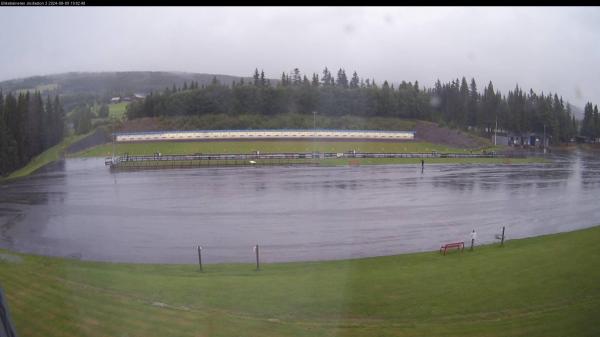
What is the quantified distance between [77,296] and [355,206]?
13.0 metres

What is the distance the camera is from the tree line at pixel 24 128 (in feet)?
Result: 123

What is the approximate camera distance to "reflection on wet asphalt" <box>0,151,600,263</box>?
13414mm

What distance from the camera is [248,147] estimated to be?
54906 millimetres

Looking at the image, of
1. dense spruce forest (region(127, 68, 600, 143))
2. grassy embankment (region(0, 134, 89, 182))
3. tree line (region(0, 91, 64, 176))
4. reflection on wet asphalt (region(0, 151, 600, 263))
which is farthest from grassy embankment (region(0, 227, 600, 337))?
dense spruce forest (region(127, 68, 600, 143))

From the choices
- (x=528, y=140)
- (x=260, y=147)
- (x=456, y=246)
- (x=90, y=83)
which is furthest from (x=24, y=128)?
(x=528, y=140)

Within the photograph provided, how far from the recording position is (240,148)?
2141 inches

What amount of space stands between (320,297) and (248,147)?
47.1 m

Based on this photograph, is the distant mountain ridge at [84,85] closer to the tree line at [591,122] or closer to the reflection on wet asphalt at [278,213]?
the tree line at [591,122]

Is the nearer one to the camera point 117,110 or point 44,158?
point 44,158

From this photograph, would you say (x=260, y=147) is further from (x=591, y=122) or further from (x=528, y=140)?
(x=591, y=122)

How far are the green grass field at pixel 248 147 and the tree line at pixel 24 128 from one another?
5.67 metres

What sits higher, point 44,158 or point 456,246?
point 44,158

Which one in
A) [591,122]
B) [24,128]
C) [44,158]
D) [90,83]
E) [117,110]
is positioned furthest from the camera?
[117,110]

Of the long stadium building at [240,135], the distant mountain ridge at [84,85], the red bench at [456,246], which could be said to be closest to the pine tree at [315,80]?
the distant mountain ridge at [84,85]
